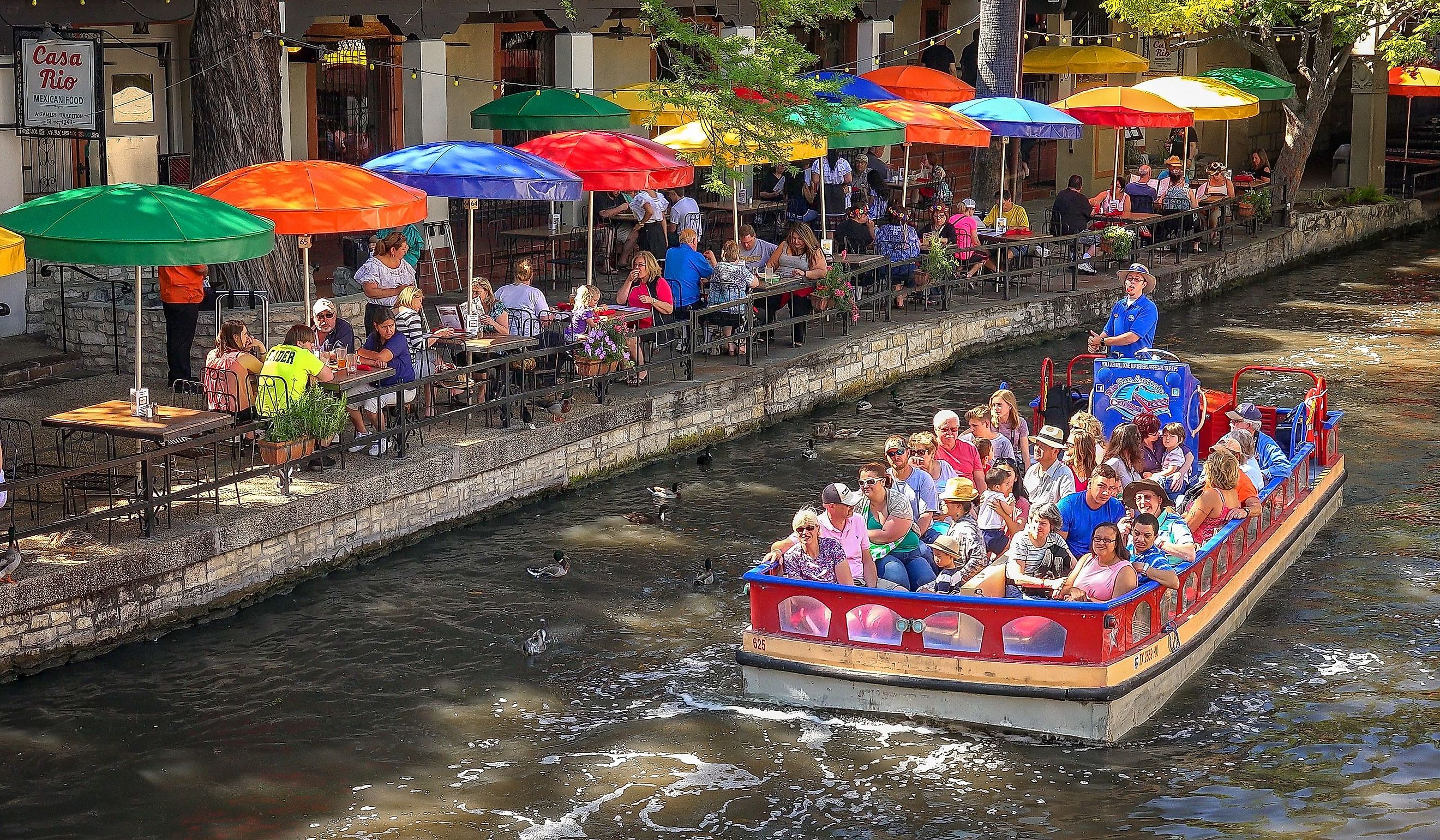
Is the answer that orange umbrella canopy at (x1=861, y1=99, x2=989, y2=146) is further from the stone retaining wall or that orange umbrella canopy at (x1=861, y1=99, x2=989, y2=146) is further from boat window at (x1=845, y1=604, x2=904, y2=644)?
boat window at (x1=845, y1=604, x2=904, y2=644)

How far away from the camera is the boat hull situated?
10.2m

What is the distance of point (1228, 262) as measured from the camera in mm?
26547

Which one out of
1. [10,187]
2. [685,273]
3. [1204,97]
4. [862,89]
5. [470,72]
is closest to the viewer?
[10,187]

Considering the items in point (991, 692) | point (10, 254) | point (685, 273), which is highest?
point (10, 254)

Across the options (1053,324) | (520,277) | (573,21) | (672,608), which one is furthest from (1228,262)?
(672,608)

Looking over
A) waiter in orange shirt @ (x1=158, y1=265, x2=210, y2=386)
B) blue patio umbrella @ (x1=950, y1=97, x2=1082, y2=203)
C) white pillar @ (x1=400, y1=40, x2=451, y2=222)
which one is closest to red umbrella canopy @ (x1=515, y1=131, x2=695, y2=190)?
waiter in orange shirt @ (x1=158, y1=265, x2=210, y2=386)

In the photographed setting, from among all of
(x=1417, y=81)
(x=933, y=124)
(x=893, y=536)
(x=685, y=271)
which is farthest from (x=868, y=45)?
(x=893, y=536)

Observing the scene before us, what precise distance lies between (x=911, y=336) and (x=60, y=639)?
1146 cm

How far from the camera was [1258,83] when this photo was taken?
1096 inches

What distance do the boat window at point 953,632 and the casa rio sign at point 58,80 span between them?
10117 millimetres

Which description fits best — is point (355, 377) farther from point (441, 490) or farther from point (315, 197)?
point (315, 197)

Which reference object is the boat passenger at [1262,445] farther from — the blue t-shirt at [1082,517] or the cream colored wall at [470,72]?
the cream colored wall at [470,72]

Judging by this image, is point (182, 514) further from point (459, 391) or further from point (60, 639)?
point (459, 391)

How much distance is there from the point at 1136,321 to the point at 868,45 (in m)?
14.8
